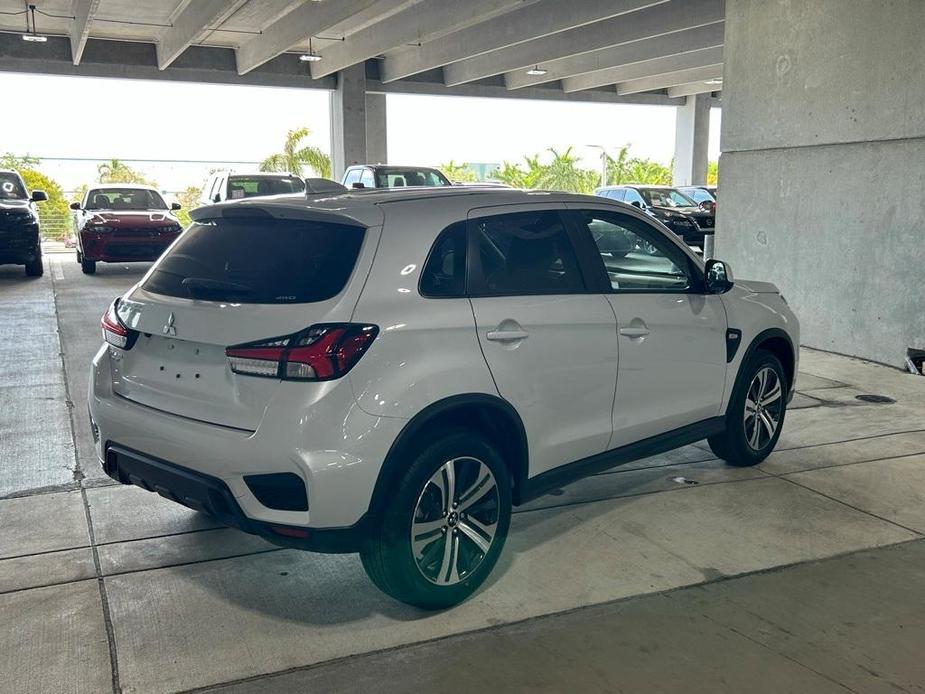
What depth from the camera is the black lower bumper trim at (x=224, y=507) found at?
335cm

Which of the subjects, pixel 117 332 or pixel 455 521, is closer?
pixel 455 521

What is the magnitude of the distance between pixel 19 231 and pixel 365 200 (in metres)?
12.5

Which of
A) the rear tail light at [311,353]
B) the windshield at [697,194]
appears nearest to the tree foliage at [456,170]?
the windshield at [697,194]

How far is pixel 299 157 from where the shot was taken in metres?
32.7

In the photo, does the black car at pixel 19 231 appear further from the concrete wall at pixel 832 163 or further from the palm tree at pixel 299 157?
the palm tree at pixel 299 157

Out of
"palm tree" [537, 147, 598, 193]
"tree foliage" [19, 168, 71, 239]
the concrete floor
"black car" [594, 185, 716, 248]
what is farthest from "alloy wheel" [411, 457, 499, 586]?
"palm tree" [537, 147, 598, 193]

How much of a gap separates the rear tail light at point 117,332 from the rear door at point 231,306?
0.03 metres

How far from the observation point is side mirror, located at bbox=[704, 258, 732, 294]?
16.3 ft

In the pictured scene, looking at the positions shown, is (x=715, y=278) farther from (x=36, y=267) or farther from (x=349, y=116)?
(x=349, y=116)

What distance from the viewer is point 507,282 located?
3.96 metres

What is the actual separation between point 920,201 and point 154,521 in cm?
754

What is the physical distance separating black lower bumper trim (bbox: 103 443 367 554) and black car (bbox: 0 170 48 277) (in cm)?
1222

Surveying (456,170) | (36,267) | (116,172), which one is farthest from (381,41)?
(116,172)

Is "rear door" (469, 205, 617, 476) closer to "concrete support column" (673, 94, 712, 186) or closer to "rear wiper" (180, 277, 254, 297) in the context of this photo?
"rear wiper" (180, 277, 254, 297)
